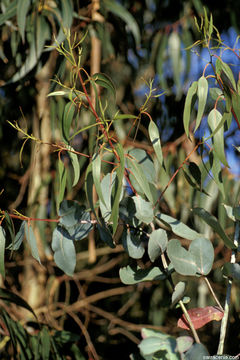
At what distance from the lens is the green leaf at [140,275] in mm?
465

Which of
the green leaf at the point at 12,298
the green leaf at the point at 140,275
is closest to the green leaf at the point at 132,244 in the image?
the green leaf at the point at 140,275

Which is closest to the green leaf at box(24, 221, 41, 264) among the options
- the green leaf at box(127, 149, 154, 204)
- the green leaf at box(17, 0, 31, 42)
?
the green leaf at box(127, 149, 154, 204)

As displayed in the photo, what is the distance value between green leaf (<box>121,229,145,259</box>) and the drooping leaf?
72mm

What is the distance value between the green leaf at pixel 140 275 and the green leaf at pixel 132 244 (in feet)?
0.05

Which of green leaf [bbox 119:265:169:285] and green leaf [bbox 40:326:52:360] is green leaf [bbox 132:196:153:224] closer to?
green leaf [bbox 119:265:169:285]

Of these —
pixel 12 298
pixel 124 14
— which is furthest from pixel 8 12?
pixel 12 298

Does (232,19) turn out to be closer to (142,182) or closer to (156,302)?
(156,302)

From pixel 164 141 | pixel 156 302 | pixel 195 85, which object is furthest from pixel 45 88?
pixel 195 85

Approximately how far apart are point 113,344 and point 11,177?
70 cm

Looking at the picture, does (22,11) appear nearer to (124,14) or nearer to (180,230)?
(124,14)

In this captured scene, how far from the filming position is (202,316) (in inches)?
17.9

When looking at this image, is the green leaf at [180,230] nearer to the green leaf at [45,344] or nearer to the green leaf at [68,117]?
the green leaf at [68,117]

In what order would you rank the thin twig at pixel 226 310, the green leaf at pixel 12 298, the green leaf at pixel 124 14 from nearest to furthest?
the thin twig at pixel 226 310
the green leaf at pixel 12 298
the green leaf at pixel 124 14

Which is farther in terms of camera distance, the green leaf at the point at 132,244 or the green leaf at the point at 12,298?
the green leaf at the point at 12,298
